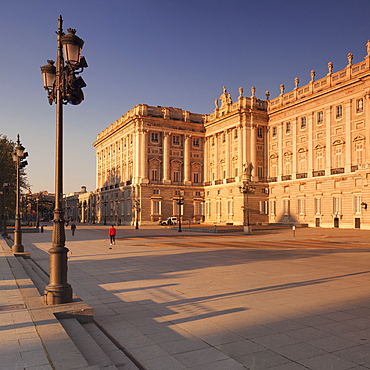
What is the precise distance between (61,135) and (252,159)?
58.8 m

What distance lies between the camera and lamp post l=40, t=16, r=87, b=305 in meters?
8.56

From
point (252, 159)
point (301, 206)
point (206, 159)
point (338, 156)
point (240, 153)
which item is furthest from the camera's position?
point (206, 159)

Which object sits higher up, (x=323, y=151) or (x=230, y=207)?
(x=323, y=151)

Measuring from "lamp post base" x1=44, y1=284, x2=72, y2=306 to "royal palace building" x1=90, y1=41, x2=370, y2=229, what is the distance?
3849 centimetres

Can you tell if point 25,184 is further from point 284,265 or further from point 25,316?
point 25,316

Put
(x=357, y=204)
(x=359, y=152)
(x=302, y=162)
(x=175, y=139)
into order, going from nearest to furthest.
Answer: (x=357, y=204)
(x=359, y=152)
(x=302, y=162)
(x=175, y=139)

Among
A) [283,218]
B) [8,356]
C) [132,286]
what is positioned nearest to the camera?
[8,356]

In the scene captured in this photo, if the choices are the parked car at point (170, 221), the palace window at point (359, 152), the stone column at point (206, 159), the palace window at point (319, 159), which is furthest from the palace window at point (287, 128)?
the parked car at point (170, 221)

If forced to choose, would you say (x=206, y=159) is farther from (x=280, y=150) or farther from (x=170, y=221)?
(x=280, y=150)

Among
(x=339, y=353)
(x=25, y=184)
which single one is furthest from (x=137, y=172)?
(x=339, y=353)

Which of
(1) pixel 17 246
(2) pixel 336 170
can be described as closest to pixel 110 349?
(1) pixel 17 246

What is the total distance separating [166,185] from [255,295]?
65168 millimetres

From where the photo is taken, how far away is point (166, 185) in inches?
2970

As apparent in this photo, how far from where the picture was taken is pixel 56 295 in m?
8.45
